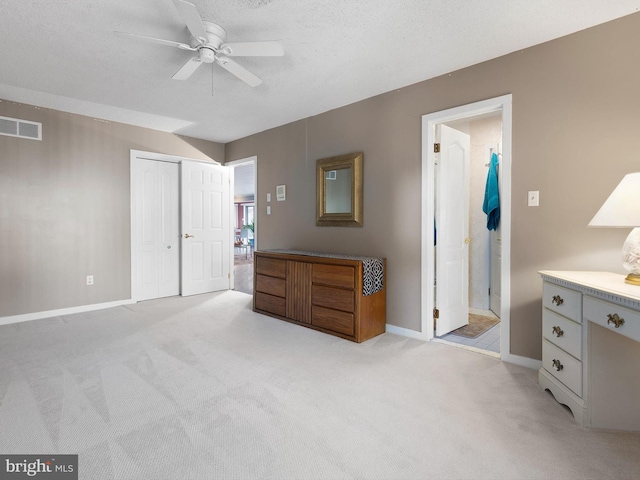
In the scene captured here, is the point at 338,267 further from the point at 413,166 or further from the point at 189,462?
the point at 189,462

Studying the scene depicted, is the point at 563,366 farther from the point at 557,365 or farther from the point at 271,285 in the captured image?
the point at 271,285

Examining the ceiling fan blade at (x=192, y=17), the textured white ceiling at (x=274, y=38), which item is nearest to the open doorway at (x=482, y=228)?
the textured white ceiling at (x=274, y=38)

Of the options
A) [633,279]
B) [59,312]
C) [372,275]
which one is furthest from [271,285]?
[633,279]

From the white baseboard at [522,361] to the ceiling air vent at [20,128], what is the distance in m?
5.35

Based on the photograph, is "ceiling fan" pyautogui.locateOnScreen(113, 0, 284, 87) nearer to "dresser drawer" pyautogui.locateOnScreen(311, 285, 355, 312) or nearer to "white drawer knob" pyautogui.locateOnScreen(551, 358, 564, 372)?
"dresser drawer" pyautogui.locateOnScreen(311, 285, 355, 312)

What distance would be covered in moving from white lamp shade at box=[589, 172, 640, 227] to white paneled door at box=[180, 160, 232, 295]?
484 cm

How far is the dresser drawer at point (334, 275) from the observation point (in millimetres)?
3100

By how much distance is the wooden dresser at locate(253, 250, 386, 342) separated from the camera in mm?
3088

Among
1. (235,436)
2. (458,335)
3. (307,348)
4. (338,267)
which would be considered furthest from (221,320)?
(458,335)

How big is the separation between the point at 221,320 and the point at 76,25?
9.45 feet

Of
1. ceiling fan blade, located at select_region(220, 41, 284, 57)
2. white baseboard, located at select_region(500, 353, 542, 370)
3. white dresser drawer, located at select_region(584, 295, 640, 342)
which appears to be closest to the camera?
white dresser drawer, located at select_region(584, 295, 640, 342)

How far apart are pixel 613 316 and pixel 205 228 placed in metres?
4.96

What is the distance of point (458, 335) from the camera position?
329 centimetres

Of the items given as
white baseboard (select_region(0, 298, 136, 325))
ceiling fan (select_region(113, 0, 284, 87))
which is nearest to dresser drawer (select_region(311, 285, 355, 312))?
ceiling fan (select_region(113, 0, 284, 87))
